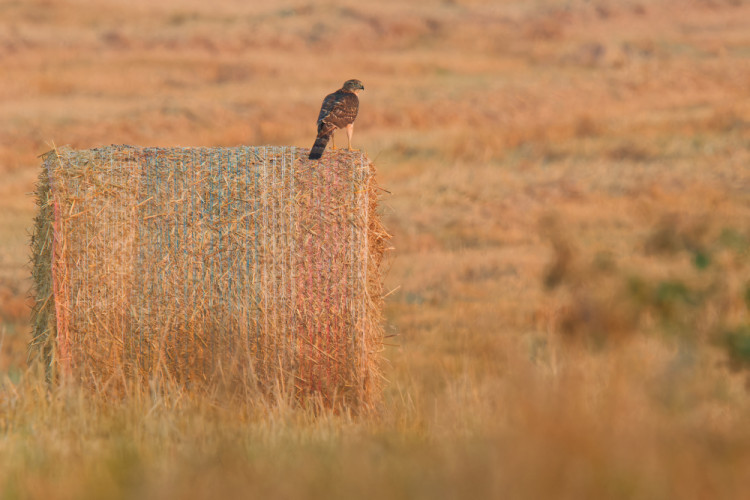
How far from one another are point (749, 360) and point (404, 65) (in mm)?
41591

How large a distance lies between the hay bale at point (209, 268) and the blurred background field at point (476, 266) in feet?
1.58

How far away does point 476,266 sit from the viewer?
38.4ft

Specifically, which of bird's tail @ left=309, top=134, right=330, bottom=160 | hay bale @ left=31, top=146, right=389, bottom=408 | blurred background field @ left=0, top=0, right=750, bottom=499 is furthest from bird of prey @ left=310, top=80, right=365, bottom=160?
blurred background field @ left=0, top=0, right=750, bottom=499

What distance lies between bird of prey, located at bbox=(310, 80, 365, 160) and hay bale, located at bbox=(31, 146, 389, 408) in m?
0.12

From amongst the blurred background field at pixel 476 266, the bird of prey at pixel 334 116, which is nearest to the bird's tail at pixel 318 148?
the bird of prey at pixel 334 116

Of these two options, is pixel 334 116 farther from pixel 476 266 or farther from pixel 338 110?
pixel 476 266

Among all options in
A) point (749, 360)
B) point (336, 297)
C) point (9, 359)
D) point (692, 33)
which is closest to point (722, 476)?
point (749, 360)

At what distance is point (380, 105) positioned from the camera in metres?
30.0

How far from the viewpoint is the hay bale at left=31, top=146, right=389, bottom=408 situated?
242 inches

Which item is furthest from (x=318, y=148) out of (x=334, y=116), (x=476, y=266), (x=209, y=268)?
(x=476, y=266)

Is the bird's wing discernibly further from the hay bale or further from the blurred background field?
the blurred background field

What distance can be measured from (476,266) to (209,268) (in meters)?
5.98

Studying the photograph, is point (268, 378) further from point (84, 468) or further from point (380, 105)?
point (380, 105)

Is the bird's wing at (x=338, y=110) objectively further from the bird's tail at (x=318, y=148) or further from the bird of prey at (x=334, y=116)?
the bird's tail at (x=318, y=148)
